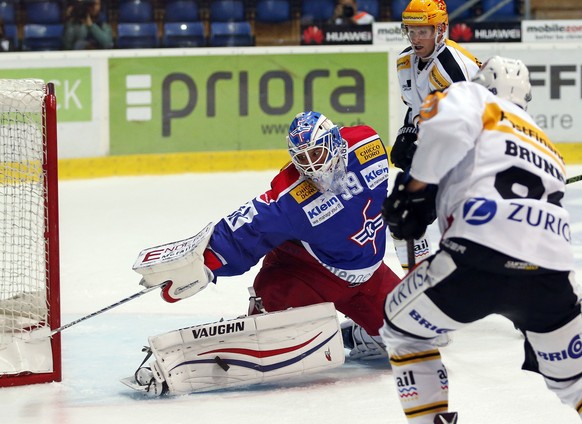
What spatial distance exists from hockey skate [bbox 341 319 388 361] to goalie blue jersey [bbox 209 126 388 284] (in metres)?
0.22

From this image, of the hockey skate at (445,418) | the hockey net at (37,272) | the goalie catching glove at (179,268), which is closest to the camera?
the hockey skate at (445,418)

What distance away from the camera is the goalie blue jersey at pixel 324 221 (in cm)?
344

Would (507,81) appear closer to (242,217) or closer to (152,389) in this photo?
(242,217)

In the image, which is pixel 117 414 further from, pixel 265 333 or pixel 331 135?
pixel 331 135

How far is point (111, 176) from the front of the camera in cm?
755

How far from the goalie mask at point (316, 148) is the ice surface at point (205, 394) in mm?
658

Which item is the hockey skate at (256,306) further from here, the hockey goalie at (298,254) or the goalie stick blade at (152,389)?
the goalie stick blade at (152,389)

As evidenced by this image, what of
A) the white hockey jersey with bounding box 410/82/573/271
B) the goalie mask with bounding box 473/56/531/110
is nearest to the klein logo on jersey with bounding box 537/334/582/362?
the white hockey jersey with bounding box 410/82/573/271

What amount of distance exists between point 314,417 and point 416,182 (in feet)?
3.24

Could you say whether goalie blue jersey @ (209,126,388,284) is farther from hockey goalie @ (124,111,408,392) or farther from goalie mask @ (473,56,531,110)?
goalie mask @ (473,56,531,110)

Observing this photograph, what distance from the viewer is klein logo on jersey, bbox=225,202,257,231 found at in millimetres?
3422

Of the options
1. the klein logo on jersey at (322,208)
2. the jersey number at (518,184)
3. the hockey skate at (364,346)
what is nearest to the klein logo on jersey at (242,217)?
the klein logo on jersey at (322,208)

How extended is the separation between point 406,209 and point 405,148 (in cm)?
160

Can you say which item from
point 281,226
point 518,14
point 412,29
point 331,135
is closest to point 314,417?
point 281,226
